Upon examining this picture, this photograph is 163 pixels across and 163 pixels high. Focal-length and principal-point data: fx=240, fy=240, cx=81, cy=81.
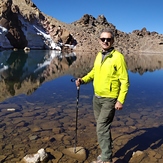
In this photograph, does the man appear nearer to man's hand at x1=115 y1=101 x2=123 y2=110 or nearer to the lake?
man's hand at x1=115 y1=101 x2=123 y2=110

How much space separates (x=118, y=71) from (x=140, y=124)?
4769 millimetres

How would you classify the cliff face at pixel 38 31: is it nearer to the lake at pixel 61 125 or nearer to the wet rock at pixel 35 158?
the lake at pixel 61 125

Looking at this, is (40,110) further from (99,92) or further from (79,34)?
(79,34)

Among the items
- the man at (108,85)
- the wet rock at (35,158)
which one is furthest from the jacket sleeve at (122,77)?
the wet rock at (35,158)

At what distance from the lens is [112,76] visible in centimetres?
512

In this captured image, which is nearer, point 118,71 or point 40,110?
point 118,71

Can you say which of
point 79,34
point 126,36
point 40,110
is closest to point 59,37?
point 79,34

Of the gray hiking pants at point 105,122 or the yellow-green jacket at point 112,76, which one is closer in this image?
the yellow-green jacket at point 112,76

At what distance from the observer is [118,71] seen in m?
5.04

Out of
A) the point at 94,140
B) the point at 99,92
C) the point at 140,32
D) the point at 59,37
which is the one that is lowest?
the point at 94,140

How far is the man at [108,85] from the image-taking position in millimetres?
5035

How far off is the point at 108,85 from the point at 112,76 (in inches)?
9.2

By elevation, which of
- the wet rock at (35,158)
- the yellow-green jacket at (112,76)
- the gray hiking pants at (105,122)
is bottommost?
the wet rock at (35,158)

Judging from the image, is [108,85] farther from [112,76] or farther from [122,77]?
[122,77]
